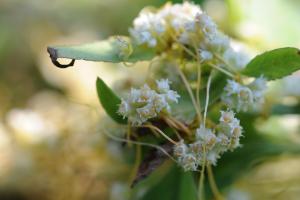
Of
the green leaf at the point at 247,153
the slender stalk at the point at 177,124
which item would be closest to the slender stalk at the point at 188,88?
the slender stalk at the point at 177,124

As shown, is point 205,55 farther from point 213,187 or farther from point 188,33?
point 213,187

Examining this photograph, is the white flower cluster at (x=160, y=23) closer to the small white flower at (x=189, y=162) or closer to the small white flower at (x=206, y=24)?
the small white flower at (x=206, y=24)

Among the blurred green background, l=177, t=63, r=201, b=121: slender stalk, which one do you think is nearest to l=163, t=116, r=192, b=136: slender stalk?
l=177, t=63, r=201, b=121: slender stalk

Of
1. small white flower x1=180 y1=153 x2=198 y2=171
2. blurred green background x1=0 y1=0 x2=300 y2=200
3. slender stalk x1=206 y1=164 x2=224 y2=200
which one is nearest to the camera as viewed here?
small white flower x1=180 y1=153 x2=198 y2=171

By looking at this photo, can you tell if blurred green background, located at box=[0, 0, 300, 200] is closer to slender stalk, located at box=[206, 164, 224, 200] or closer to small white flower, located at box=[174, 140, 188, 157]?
slender stalk, located at box=[206, 164, 224, 200]

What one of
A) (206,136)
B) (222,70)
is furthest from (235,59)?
(206,136)

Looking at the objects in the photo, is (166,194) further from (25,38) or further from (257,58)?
(25,38)
